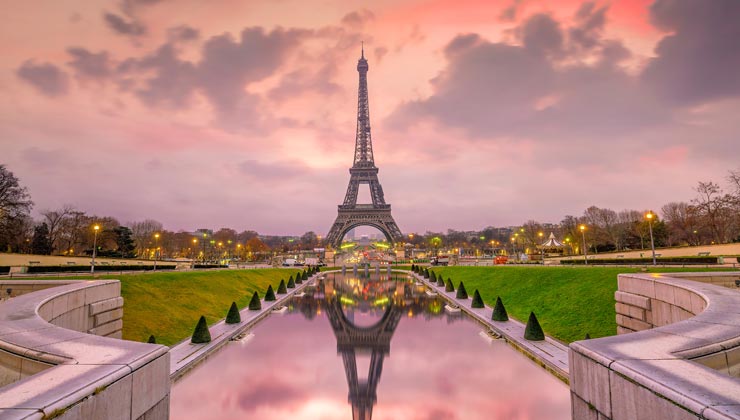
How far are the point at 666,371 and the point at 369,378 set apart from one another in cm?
902

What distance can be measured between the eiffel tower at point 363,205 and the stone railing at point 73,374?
94.0 m

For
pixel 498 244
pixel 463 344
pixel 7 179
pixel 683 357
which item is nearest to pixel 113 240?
pixel 7 179

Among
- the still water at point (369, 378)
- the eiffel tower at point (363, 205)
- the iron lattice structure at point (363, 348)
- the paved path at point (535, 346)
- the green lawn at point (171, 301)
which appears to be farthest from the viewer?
the eiffel tower at point (363, 205)

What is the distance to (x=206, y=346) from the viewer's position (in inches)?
625

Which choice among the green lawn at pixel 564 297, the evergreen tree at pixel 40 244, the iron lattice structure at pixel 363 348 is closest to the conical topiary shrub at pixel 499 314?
the green lawn at pixel 564 297

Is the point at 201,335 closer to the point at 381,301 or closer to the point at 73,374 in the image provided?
the point at 73,374

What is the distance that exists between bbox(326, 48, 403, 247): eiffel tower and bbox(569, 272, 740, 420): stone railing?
312ft

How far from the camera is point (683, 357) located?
21.4 feet

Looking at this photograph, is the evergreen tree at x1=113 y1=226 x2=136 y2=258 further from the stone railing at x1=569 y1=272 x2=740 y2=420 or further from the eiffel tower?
the stone railing at x1=569 y1=272 x2=740 y2=420

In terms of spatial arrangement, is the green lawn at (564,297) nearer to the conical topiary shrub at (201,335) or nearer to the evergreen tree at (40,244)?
the conical topiary shrub at (201,335)

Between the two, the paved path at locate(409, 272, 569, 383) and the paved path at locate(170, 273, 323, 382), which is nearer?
the paved path at locate(409, 272, 569, 383)

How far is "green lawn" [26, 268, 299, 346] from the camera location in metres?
17.6

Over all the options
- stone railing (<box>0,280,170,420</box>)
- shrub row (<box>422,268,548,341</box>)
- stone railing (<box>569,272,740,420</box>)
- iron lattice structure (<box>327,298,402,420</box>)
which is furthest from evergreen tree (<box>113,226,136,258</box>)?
stone railing (<box>569,272,740,420</box>)

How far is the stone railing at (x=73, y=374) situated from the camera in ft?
16.3
